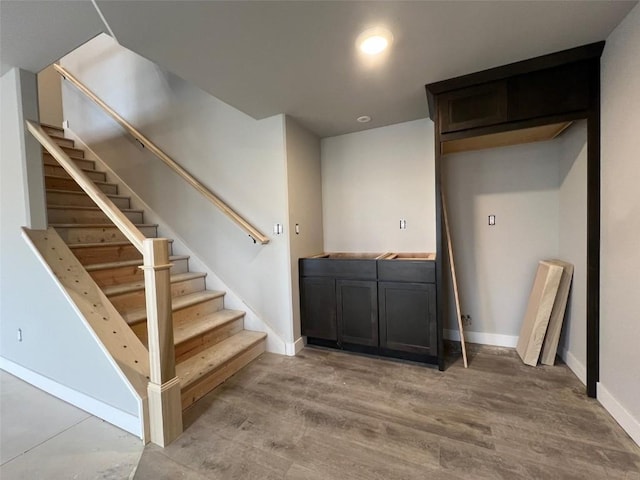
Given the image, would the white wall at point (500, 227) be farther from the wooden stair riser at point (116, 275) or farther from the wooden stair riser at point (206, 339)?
the wooden stair riser at point (116, 275)

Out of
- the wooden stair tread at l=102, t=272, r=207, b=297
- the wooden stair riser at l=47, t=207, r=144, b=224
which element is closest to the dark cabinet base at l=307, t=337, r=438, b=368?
the wooden stair tread at l=102, t=272, r=207, b=297

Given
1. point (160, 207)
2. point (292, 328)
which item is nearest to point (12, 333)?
point (160, 207)

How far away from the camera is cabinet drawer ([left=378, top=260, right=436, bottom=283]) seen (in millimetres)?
2436

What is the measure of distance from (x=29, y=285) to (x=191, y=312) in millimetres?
1198

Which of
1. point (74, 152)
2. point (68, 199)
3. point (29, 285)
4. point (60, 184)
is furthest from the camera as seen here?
point (74, 152)

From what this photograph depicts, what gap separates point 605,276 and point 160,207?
4181 millimetres

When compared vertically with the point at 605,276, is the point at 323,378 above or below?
below

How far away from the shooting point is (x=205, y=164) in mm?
3170

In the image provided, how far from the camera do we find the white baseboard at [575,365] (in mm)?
2137

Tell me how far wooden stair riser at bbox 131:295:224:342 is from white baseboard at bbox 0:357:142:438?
0.49m

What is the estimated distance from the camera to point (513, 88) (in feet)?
6.86

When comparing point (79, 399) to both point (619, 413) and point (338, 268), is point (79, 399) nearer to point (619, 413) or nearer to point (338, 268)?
point (338, 268)

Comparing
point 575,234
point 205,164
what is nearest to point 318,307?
point 205,164

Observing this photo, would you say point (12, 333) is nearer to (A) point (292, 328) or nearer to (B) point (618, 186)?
(A) point (292, 328)
